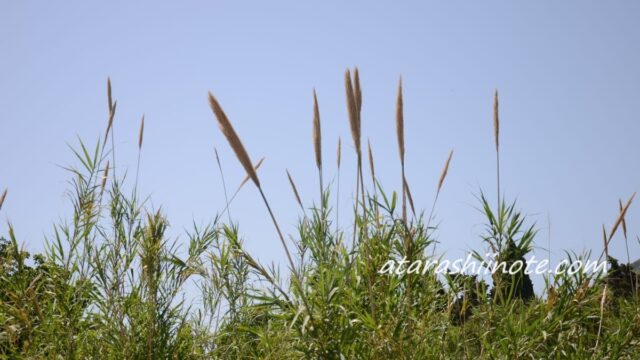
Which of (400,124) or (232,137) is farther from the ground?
(400,124)

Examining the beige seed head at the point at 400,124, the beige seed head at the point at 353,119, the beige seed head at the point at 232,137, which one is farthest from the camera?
the beige seed head at the point at 400,124

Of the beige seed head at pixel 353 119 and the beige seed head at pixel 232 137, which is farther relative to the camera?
the beige seed head at pixel 353 119

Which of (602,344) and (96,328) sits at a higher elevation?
(96,328)

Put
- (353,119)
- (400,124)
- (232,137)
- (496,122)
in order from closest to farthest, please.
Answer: (232,137) → (353,119) → (400,124) → (496,122)

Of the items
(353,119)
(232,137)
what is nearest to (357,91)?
(353,119)

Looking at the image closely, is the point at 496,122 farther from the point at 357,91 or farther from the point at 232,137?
the point at 232,137

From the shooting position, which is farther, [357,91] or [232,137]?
[357,91]

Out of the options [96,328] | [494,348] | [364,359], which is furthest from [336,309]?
[96,328]

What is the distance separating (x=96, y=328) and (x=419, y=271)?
1.78 meters

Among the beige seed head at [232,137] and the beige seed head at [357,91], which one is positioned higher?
the beige seed head at [357,91]

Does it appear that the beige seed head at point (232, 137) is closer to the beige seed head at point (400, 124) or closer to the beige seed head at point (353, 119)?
the beige seed head at point (353, 119)

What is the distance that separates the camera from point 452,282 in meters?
3.16

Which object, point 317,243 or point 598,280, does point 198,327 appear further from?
point 598,280

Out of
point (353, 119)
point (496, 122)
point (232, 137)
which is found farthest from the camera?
point (496, 122)
